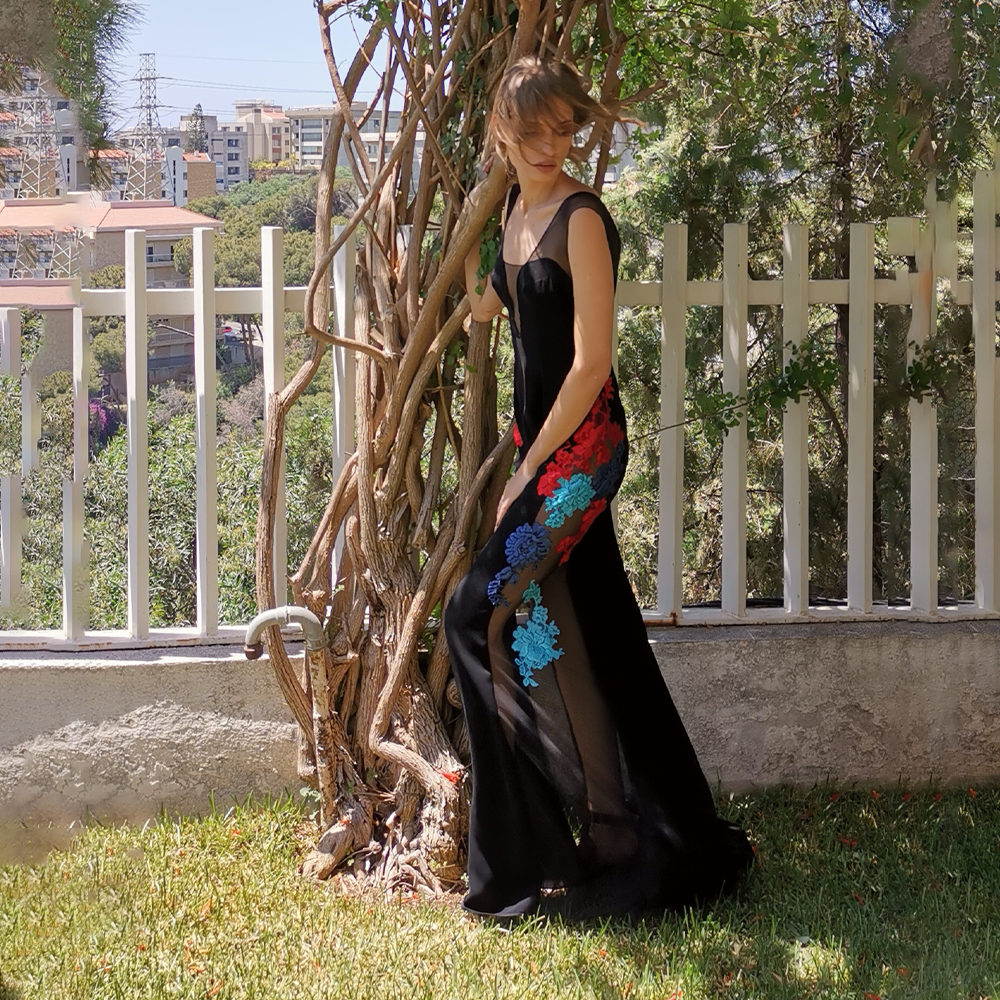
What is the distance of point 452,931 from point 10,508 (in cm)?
162

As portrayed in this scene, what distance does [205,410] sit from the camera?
3197 mm

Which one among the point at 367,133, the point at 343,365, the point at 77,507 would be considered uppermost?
the point at 367,133

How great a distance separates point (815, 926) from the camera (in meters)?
2.61

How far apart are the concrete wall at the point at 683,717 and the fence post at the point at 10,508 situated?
0.19 metres

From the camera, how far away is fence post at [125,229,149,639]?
123 inches

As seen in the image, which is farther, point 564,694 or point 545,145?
point 564,694

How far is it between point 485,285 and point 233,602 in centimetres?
338

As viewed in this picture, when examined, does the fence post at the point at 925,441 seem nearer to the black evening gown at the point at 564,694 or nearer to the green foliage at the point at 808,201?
the green foliage at the point at 808,201

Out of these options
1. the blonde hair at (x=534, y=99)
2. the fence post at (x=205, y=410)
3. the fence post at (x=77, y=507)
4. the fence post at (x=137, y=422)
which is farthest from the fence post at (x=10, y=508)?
the blonde hair at (x=534, y=99)

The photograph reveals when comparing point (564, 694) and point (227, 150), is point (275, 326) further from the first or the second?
point (227, 150)

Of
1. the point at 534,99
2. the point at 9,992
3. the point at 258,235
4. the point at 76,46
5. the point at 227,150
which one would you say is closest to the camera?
the point at 76,46

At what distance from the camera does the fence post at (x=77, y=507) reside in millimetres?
3135

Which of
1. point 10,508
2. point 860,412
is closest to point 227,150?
point 10,508

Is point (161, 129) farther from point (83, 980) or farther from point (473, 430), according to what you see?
point (83, 980)
